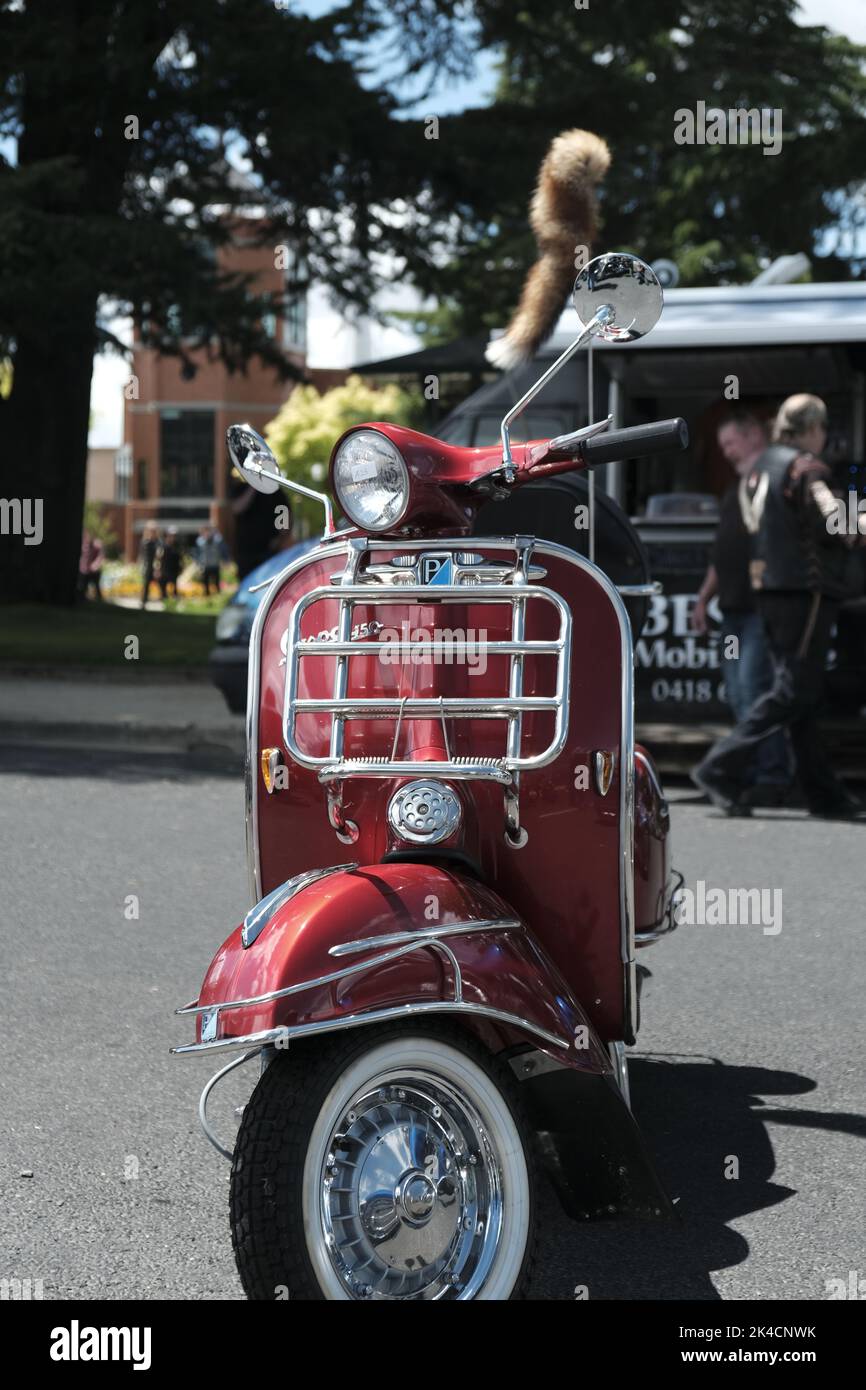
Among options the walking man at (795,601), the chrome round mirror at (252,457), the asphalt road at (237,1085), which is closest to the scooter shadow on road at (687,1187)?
the asphalt road at (237,1085)

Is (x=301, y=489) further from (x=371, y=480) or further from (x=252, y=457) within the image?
(x=371, y=480)

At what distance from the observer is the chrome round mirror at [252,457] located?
150 inches

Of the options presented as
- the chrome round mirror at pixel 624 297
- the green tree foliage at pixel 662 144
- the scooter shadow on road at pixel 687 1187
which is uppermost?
the green tree foliage at pixel 662 144

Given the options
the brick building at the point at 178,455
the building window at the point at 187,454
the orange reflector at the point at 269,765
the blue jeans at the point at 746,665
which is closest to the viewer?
the orange reflector at the point at 269,765

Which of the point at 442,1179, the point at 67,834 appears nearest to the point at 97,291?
the point at 67,834

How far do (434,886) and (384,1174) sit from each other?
50 cm

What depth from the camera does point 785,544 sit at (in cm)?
878

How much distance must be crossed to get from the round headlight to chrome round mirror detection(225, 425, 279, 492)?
0.49 metres

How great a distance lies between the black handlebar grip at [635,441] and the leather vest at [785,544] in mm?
5678

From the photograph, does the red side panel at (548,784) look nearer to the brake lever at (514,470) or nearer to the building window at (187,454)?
the brake lever at (514,470)

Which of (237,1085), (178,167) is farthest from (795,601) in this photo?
(178,167)

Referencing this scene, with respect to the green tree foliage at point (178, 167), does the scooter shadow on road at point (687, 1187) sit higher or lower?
lower

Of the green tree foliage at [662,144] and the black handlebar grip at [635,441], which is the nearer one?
the black handlebar grip at [635,441]

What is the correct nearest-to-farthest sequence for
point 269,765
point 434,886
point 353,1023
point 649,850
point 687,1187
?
1. point 353,1023
2. point 434,886
3. point 269,765
4. point 687,1187
5. point 649,850
